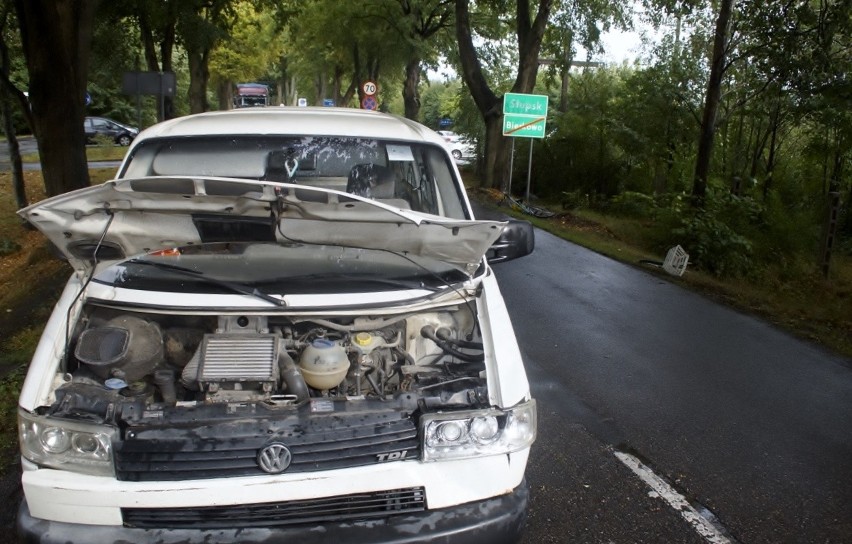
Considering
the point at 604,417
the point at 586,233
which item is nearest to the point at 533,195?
the point at 586,233

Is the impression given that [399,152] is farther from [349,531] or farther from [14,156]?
[14,156]

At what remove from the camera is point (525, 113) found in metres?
16.6

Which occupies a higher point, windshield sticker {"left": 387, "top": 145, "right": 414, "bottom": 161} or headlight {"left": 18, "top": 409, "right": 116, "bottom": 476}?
windshield sticker {"left": 387, "top": 145, "right": 414, "bottom": 161}

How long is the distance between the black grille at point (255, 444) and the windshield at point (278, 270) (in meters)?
0.68

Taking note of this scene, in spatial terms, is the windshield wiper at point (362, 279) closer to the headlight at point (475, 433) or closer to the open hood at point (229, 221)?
the open hood at point (229, 221)

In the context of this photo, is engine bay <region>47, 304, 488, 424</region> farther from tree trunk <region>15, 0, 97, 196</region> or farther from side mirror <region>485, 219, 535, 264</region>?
tree trunk <region>15, 0, 97, 196</region>

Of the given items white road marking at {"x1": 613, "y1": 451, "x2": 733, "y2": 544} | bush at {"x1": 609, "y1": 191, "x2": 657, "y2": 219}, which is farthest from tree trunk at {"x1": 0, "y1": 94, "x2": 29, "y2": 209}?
bush at {"x1": 609, "y1": 191, "x2": 657, "y2": 219}

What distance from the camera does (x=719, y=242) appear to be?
11586mm

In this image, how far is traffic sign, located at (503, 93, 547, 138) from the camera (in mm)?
16516

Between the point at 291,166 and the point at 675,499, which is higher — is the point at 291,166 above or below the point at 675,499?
above

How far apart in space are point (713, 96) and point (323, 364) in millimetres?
12125

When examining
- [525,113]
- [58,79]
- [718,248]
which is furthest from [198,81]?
[718,248]

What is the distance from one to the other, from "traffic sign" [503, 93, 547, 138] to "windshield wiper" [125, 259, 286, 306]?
45.9ft

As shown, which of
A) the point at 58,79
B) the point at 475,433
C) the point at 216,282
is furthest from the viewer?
the point at 58,79
